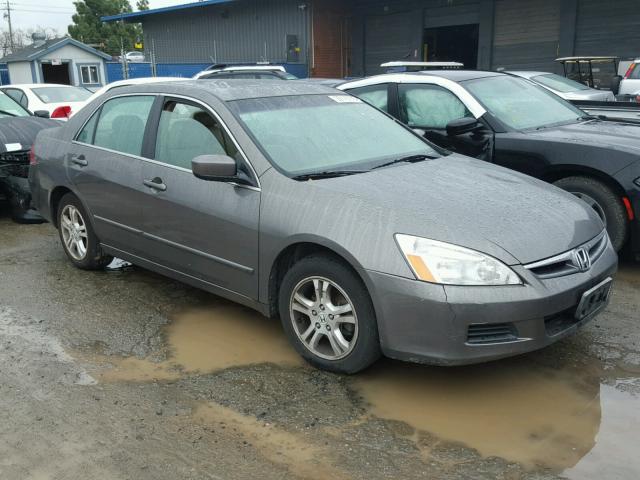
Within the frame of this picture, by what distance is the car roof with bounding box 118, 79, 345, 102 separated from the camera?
14.2 feet

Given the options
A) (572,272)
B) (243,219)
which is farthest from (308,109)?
(572,272)

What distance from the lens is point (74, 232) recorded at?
18.0 ft

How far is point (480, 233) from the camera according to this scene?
3.24 metres

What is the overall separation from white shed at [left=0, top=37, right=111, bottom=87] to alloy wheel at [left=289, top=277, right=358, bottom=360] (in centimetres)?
3098

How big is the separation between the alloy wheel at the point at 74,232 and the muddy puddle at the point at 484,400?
1640mm

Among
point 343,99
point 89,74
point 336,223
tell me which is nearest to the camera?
point 336,223

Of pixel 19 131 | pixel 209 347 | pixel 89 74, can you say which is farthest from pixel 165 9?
pixel 209 347

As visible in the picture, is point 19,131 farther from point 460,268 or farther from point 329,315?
point 460,268

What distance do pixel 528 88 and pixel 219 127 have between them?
3.93m

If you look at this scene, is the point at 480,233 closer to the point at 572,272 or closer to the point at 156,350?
the point at 572,272

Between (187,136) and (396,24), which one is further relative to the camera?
(396,24)

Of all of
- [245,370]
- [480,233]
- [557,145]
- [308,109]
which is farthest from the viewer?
[557,145]

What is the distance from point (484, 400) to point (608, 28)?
2030cm

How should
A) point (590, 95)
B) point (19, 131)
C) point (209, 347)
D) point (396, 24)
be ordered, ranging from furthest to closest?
point (396, 24)
point (590, 95)
point (19, 131)
point (209, 347)
